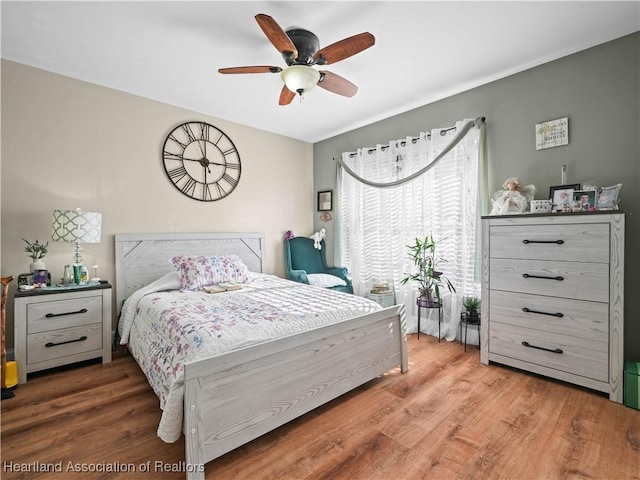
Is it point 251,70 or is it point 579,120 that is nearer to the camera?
point 251,70

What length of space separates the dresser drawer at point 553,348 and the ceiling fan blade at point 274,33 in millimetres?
2619

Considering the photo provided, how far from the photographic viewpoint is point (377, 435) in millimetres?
1731

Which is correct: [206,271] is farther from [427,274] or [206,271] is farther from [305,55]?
[427,274]

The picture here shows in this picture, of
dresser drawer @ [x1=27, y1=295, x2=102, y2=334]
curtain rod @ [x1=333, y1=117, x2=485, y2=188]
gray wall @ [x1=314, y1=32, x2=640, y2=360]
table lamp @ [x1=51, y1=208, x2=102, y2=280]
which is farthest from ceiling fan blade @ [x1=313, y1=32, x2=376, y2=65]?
dresser drawer @ [x1=27, y1=295, x2=102, y2=334]

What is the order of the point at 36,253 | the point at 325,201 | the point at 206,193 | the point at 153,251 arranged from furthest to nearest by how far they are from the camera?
the point at 325,201
the point at 206,193
the point at 153,251
the point at 36,253

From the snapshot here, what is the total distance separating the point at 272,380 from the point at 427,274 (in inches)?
80.9

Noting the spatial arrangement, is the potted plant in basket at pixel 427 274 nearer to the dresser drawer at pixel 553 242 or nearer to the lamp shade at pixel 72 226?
the dresser drawer at pixel 553 242

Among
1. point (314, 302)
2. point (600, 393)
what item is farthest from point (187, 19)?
point (600, 393)

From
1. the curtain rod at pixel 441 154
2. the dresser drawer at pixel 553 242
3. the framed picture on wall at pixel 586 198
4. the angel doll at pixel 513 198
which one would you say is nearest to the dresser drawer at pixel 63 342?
the curtain rod at pixel 441 154

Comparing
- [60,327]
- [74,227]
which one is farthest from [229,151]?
[60,327]

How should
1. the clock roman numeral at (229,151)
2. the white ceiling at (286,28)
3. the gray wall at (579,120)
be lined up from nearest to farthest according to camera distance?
the white ceiling at (286,28) < the gray wall at (579,120) < the clock roman numeral at (229,151)

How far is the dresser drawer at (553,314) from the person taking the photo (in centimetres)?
207

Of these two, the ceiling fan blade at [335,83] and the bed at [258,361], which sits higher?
the ceiling fan blade at [335,83]

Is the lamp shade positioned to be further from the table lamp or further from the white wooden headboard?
the white wooden headboard
